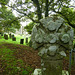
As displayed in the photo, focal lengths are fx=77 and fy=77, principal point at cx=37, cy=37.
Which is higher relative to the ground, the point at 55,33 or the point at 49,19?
the point at 49,19

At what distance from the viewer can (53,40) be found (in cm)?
259

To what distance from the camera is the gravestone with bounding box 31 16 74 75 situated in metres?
2.57

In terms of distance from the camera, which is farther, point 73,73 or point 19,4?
point 19,4

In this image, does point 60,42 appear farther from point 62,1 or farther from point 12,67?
point 62,1

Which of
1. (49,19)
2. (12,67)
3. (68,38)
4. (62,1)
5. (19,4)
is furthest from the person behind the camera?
(19,4)

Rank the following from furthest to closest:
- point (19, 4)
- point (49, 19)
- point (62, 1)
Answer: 1. point (19, 4)
2. point (62, 1)
3. point (49, 19)

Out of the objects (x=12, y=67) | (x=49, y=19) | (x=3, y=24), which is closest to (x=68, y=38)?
(x=49, y=19)

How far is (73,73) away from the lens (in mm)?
5160

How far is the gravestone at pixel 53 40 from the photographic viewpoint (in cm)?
257

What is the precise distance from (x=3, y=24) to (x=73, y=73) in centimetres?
900

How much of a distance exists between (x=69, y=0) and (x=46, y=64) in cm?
966

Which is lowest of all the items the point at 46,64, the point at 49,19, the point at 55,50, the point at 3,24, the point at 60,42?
the point at 46,64

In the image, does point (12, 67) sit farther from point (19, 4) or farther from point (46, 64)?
point (19, 4)

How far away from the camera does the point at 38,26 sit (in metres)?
2.73
